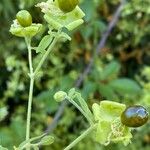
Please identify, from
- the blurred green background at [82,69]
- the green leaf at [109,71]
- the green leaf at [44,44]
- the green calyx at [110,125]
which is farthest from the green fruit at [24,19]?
the green leaf at [109,71]

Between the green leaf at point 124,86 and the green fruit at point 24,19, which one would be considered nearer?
the green fruit at point 24,19

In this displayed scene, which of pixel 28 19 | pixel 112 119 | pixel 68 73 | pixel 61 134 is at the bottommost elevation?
pixel 61 134

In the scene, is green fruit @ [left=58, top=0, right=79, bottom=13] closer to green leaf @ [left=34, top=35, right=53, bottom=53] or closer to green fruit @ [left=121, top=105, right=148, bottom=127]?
green leaf @ [left=34, top=35, right=53, bottom=53]

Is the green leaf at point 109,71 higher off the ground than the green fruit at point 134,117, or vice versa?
the green fruit at point 134,117

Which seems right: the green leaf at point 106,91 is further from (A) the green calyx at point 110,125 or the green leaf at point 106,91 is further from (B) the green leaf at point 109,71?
(A) the green calyx at point 110,125

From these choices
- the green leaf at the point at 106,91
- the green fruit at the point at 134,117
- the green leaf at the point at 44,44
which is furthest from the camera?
the green leaf at the point at 106,91

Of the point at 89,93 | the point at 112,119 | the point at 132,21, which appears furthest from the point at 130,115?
the point at 132,21

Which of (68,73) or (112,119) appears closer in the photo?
(112,119)

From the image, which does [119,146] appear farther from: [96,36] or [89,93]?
[96,36]
